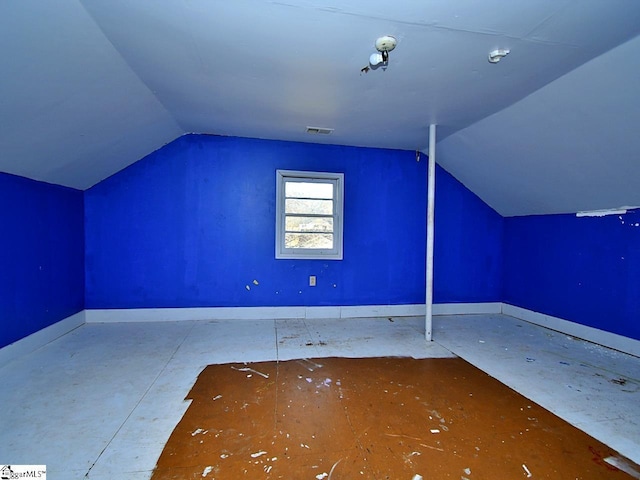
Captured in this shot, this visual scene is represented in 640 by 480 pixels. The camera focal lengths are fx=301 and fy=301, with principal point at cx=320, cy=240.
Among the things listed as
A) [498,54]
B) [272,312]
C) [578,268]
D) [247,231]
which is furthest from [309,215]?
[578,268]

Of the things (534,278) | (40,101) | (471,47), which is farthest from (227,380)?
(534,278)

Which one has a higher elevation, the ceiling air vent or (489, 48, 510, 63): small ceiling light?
the ceiling air vent

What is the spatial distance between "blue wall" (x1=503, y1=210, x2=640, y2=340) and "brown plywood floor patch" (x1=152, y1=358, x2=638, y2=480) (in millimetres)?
1899

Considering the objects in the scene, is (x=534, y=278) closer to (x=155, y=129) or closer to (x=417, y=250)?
(x=417, y=250)

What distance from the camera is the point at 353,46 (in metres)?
2.03

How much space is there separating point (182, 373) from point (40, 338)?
1671 millimetres

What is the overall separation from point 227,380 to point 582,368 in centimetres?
312

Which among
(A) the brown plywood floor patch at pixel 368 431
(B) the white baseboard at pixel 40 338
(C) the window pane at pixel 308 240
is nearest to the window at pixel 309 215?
(C) the window pane at pixel 308 240

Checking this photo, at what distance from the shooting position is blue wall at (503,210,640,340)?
308 cm

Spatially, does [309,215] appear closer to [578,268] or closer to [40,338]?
[40,338]

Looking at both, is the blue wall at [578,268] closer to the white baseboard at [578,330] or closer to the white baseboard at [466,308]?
the white baseboard at [578,330]

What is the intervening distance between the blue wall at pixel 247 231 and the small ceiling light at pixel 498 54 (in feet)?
7.40

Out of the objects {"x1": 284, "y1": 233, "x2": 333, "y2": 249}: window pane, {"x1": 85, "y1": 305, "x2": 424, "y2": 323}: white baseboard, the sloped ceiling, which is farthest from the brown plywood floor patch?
the sloped ceiling

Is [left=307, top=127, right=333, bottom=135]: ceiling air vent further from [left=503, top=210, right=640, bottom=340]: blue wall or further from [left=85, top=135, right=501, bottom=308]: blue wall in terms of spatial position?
[left=503, top=210, right=640, bottom=340]: blue wall
